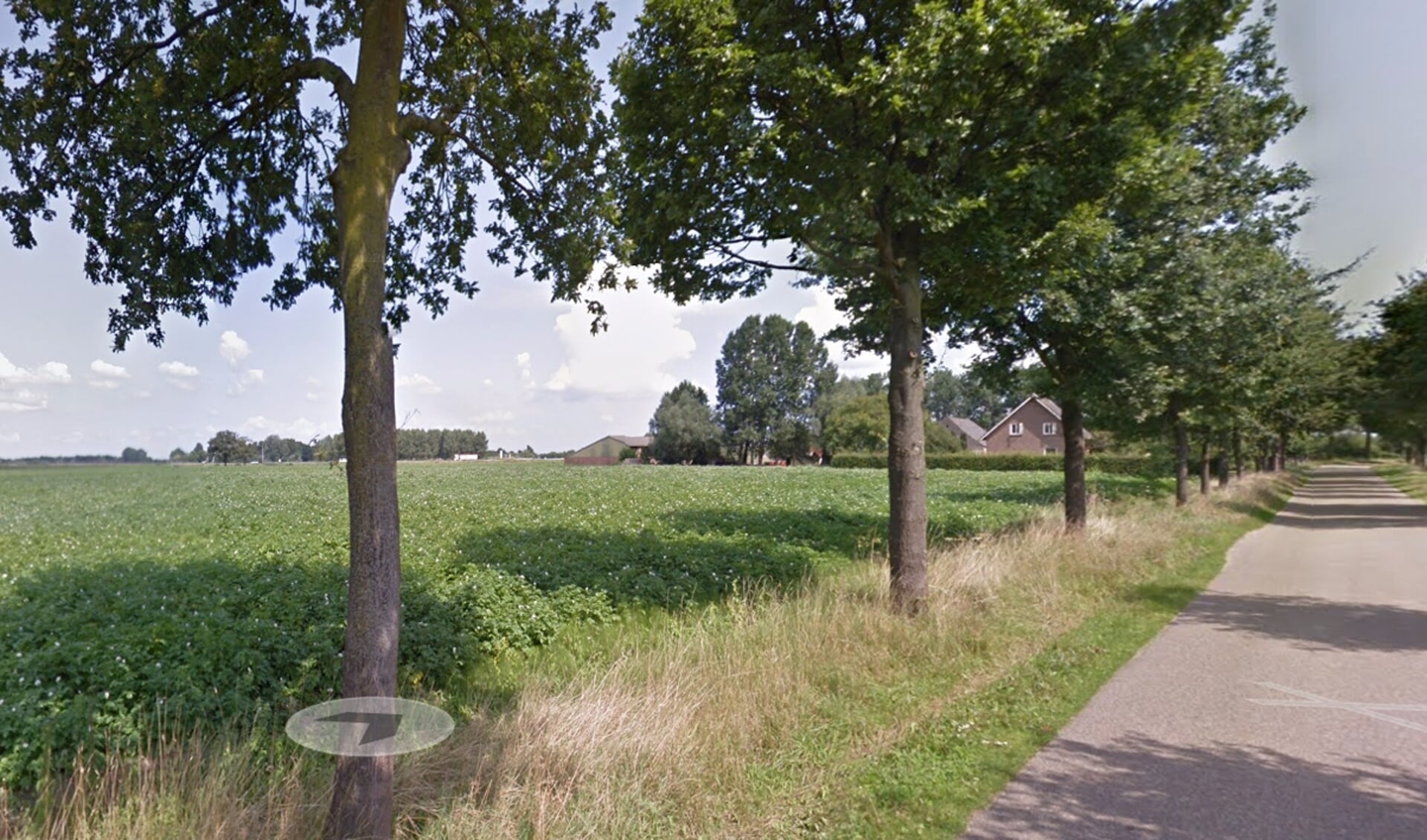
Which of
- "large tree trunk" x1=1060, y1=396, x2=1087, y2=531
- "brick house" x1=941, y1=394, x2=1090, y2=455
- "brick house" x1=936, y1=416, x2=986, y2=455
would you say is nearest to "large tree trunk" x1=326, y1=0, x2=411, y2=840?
"large tree trunk" x1=1060, y1=396, x2=1087, y2=531

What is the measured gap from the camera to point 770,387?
82.6 metres

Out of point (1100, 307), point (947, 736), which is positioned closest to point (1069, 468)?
point (1100, 307)

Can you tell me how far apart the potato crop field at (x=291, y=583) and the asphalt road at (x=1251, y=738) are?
391 centimetres

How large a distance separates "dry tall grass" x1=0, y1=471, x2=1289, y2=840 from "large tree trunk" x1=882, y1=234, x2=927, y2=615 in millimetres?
341

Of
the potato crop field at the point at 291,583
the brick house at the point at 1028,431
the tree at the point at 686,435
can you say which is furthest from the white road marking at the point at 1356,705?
the tree at the point at 686,435

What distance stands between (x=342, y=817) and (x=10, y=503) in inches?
1021

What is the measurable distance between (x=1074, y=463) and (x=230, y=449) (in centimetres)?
1344

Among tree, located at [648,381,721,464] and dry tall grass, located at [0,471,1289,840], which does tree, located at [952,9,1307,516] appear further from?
tree, located at [648,381,721,464]

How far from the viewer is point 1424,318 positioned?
940cm

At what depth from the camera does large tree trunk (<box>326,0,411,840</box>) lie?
3066mm

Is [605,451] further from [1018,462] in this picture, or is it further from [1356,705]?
[1356,705]

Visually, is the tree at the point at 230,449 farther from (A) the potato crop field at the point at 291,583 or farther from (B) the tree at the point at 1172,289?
(B) the tree at the point at 1172,289

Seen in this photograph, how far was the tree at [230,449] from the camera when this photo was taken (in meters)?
9.93

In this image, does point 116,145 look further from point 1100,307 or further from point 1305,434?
point 1305,434
